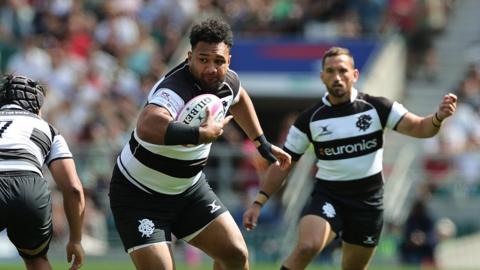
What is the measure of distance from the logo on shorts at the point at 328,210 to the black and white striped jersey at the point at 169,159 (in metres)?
1.89

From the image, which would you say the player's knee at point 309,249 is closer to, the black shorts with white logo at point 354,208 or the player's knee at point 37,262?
the black shorts with white logo at point 354,208

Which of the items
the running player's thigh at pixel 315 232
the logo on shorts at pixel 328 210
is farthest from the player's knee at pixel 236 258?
the logo on shorts at pixel 328 210

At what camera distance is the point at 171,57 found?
2391cm

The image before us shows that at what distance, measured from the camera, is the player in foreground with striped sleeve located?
29.8 feet

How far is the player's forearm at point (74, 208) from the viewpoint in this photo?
934 centimetres

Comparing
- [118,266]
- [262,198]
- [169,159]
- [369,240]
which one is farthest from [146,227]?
[118,266]

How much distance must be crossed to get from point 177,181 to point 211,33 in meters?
1.16

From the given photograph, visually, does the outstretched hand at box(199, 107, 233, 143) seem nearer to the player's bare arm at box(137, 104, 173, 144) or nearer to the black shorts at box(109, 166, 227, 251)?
the player's bare arm at box(137, 104, 173, 144)

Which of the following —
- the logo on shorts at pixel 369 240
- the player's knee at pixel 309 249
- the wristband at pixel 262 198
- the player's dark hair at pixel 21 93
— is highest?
the player's dark hair at pixel 21 93

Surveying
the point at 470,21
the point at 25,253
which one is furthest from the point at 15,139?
the point at 470,21

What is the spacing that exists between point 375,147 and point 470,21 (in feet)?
47.5

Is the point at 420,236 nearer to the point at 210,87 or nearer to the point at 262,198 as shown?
the point at 262,198

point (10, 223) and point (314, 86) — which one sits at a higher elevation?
point (10, 223)

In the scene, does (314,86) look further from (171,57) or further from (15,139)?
(15,139)
